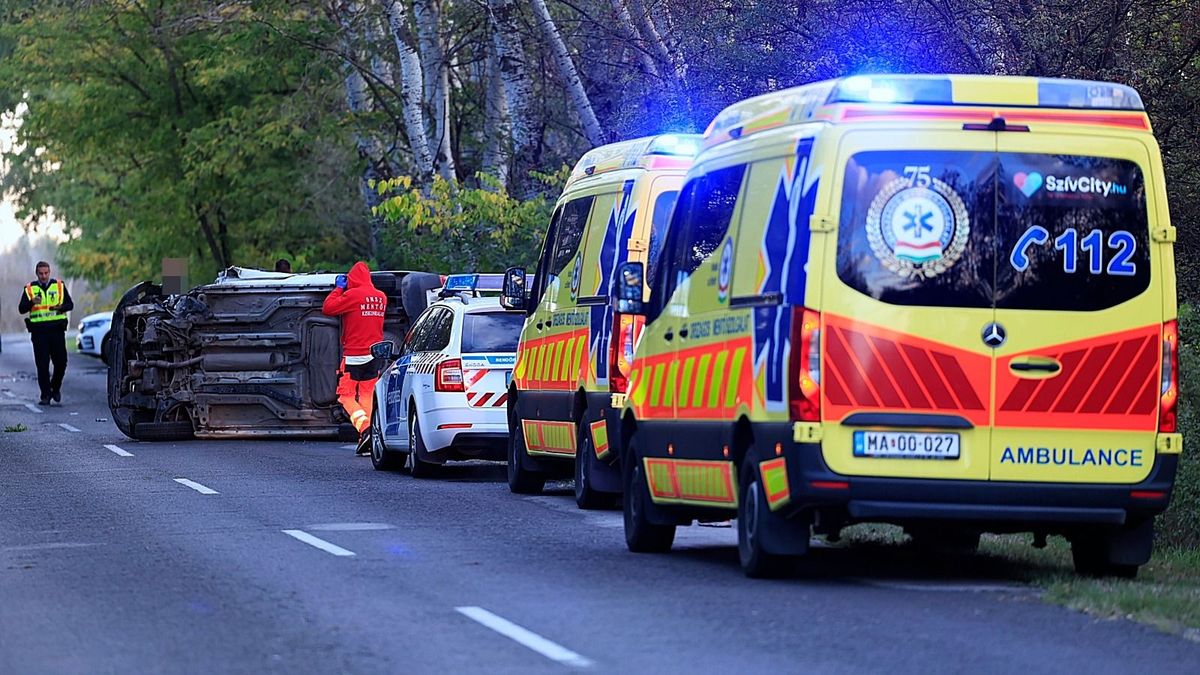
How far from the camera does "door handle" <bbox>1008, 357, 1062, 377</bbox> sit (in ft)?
35.6

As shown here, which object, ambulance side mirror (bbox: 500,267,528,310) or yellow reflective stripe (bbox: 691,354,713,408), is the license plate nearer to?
yellow reflective stripe (bbox: 691,354,713,408)

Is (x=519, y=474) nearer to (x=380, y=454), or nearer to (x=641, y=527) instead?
(x=380, y=454)

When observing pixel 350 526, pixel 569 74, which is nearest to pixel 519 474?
pixel 350 526

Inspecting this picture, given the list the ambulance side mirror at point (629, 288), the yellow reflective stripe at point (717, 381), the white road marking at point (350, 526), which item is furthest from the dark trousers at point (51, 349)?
the yellow reflective stripe at point (717, 381)

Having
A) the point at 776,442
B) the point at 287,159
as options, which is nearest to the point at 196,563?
the point at 776,442

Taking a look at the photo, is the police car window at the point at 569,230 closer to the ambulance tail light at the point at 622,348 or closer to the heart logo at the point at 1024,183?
the ambulance tail light at the point at 622,348

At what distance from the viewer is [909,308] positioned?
10.8 metres

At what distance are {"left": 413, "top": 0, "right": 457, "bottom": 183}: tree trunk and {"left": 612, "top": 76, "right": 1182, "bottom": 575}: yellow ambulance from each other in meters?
19.3

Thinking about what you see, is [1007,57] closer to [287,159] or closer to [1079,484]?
[1079,484]

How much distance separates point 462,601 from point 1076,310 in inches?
129

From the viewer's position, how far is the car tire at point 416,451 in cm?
1955

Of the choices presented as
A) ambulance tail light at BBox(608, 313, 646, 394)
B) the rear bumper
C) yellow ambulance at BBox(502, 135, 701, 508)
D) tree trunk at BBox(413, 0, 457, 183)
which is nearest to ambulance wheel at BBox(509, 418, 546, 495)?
yellow ambulance at BBox(502, 135, 701, 508)

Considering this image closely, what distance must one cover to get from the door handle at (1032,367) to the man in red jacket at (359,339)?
12673 millimetres

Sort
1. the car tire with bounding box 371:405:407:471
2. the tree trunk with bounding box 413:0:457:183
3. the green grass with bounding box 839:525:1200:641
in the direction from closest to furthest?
the green grass with bounding box 839:525:1200:641 < the car tire with bounding box 371:405:407:471 < the tree trunk with bounding box 413:0:457:183
